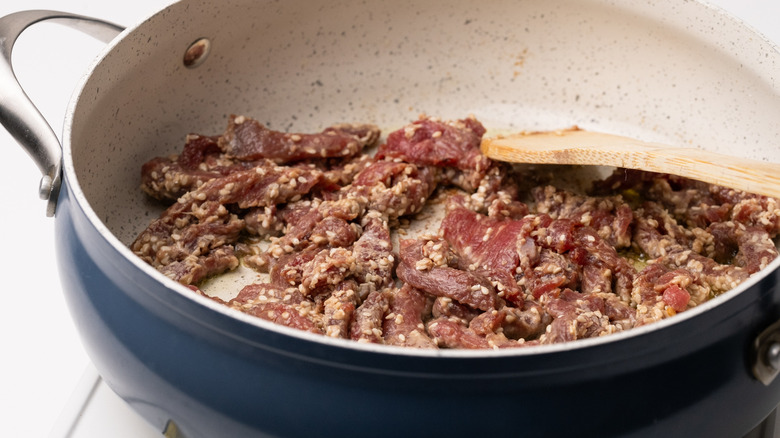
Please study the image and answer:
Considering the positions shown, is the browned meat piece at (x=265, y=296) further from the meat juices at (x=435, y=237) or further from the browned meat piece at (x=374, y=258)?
the browned meat piece at (x=374, y=258)

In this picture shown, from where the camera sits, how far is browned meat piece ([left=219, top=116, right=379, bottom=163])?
139 inches

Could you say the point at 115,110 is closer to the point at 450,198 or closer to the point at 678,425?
the point at 450,198

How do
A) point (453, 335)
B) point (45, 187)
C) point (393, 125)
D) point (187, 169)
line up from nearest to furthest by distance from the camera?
point (45, 187)
point (453, 335)
point (187, 169)
point (393, 125)

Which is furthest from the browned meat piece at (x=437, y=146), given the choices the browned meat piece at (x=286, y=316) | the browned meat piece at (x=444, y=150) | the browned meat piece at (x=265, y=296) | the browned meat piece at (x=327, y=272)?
the browned meat piece at (x=286, y=316)

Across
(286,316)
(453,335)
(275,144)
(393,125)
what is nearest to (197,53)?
(275,144)

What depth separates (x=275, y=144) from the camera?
3541 millimetres

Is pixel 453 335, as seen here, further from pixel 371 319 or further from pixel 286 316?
pixel 286 316

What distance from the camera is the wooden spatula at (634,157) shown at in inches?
111

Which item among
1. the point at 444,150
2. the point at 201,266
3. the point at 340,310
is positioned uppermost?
the point at 444,150

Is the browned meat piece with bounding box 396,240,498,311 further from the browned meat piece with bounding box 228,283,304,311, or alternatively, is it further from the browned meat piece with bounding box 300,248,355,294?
the browned meat piece with bounding box 228,283,304,311

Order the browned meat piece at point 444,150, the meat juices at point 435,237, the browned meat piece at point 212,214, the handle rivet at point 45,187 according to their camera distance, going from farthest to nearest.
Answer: the browned meat piece at point 444,150, the browned meat piece at point 212,214, the meat juices at point 435,237, the handle rivet at point 45,187

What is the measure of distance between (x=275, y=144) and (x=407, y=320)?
1.01 meters

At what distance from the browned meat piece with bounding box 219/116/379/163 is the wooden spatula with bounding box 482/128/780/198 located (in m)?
0.57

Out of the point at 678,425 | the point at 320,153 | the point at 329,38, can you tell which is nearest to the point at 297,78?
the point at 329,38
